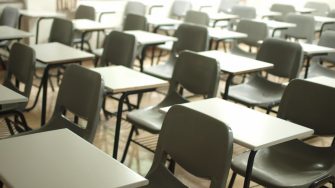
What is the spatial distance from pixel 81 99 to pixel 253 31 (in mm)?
3115

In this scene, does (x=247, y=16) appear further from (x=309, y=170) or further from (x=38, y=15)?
(x=309, y=170)

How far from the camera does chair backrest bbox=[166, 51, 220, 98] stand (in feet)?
9.66

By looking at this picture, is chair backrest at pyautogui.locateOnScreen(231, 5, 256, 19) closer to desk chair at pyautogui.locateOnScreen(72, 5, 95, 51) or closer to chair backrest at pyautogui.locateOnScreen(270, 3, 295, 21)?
chair backrest at pyautogui.locateOnScreen(270, 3, 295, 21)

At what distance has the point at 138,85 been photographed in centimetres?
278

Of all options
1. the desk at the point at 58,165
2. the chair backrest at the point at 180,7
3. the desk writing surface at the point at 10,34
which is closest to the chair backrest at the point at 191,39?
the desk writing surface at the point at 10,34

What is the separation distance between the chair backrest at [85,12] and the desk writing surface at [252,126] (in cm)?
342

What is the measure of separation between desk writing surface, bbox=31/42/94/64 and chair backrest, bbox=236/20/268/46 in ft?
7.40

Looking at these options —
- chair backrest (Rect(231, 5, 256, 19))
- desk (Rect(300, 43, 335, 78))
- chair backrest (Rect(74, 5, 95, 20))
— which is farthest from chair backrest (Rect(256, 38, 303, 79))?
chair backrest (Rect(231, 5, 256, 19))

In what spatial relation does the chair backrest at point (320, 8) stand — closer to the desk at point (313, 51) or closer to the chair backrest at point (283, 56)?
the desk at point (313, 51)

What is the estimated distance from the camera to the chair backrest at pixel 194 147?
1.78 meters

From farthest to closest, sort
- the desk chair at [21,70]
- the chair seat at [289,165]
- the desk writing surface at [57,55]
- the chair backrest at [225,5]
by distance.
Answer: the chair backrest at [225,5] → the desk writing surface at [57,55] → the desk chair at [21,70] → the chair seat at [289,165]

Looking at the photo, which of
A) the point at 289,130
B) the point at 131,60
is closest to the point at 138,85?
the point at 131,60

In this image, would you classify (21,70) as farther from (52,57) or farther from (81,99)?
(81,99)

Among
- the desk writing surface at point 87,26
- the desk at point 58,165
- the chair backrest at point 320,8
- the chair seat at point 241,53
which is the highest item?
the chair backrest at point 320,8
